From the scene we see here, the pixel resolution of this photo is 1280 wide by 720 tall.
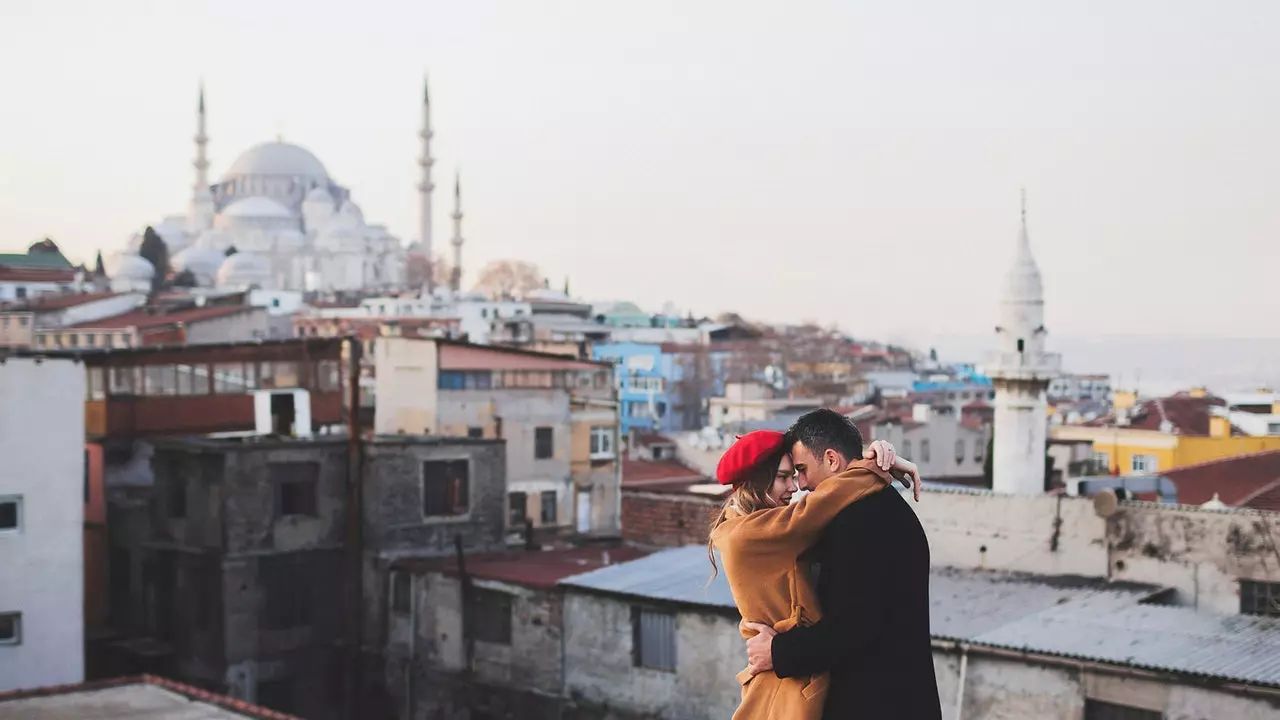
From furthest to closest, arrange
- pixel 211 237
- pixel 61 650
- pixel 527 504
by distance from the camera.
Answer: pixel 211 237 → pixel 527 504 → pixel 61 650

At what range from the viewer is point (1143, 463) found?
109 feet

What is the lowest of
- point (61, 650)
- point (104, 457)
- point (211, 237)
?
point (61, 650)

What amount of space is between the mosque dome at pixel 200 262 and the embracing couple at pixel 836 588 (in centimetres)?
8834

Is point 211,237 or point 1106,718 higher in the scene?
point 211,237

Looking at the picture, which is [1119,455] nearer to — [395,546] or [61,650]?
[395,546]

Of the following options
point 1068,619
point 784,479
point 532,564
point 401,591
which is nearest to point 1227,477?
point 532,564

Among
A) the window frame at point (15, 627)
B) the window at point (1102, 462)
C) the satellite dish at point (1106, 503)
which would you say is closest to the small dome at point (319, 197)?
the window at point (1102, 462)

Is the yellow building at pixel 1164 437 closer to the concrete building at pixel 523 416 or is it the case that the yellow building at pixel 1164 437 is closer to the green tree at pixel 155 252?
the concrete building at pixel 523 416

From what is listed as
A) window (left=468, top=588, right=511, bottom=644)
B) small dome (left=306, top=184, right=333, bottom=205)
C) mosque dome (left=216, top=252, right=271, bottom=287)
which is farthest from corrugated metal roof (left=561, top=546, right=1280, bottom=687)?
small dome (left=306, top=184, right=333, bottom=205)

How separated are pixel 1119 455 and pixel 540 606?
20564 mm

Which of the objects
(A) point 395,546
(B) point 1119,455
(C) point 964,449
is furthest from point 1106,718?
(C) point 964,449

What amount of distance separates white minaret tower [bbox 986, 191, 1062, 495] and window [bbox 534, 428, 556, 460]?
31.0 ft

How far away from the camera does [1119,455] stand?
3406 centimetres

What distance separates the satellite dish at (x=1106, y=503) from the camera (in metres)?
15.3
